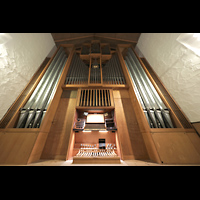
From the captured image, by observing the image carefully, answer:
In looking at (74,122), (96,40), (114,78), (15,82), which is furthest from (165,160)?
(96,40)

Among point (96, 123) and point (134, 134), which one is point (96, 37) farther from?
point (134, 134)

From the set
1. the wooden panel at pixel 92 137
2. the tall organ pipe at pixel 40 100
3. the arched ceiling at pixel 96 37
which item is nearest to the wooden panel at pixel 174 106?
the wooden panel at pixel 92 137

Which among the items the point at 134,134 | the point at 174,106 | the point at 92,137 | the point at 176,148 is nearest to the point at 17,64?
the point at 92,137

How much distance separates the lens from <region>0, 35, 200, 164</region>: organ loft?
6.19 ft

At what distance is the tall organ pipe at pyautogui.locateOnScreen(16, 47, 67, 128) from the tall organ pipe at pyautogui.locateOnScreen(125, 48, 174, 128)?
2926 millimetres

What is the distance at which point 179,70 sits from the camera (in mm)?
2424

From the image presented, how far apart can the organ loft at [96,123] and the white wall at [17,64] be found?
210 mm

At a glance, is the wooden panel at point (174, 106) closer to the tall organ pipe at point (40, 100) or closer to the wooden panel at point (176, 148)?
the wooden panel at point (176, 148)

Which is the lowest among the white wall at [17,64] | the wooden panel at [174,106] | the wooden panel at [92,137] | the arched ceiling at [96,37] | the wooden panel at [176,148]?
the wooden panel at [176,148]

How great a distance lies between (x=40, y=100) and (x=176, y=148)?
3.80 metres

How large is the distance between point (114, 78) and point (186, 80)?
229 cm

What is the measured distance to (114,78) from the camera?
12.3 ft

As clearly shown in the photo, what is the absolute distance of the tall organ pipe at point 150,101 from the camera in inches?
89.7
